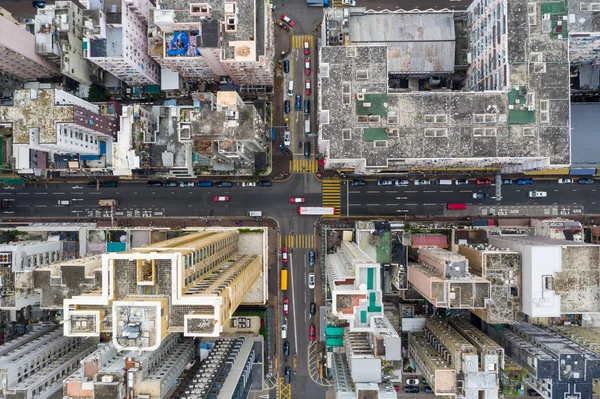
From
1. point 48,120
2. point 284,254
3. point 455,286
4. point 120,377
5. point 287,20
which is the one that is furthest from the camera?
point 284,254

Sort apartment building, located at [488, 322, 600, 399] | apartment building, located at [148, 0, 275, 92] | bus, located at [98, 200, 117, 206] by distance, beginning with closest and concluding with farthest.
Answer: apartment building, located at [488, 322, 600, 399]
apartment building, located at [148, 0, 275, 92]
bus, located at [98, 200, 117, 206]

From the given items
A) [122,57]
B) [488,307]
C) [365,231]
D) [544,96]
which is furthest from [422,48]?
[122,57]

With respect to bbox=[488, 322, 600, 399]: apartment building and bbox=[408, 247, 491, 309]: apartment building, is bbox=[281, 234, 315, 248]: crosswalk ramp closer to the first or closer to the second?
bbox=[408, 247, 491, 309]: apartment building

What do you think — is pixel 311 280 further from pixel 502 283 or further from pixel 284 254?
pixel 502 283

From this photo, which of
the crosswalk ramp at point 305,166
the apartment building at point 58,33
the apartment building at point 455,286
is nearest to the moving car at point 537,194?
the apartment building at point 455,286

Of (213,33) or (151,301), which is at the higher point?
(213,33)

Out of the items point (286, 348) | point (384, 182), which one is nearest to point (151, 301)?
point (286, 348)

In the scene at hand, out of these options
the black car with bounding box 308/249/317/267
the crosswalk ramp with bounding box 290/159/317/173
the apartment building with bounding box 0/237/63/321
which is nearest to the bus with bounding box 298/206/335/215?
the crosswalk ramp with bounding box 290/159/317/173

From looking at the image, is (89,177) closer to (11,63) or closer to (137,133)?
(137,133)
